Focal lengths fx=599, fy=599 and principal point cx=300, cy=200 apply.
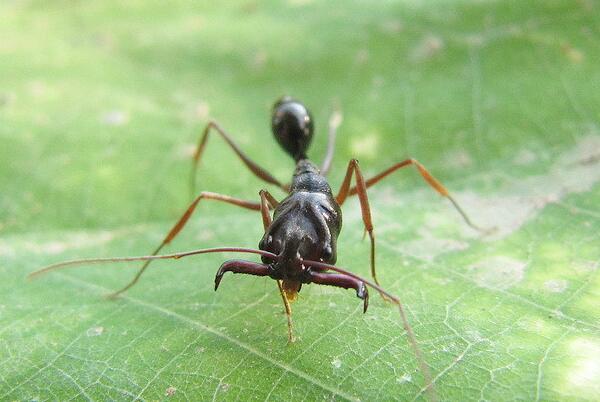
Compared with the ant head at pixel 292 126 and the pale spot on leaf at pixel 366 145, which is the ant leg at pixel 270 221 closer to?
the ant head at pixel 292 126

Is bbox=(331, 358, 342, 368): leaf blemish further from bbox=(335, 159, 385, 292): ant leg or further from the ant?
bbox=(335, 159, 385, 292): ant leg

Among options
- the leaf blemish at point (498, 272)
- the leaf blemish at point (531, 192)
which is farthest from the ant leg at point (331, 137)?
the leaf blemish at point (498, 272)

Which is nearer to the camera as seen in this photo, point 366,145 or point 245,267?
point 245,267

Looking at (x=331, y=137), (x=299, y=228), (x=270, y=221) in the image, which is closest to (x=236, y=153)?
(x=331, y=137)

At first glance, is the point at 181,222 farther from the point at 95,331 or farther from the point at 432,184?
the point at 432,184

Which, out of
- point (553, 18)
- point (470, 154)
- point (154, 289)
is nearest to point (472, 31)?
point (553, 18)

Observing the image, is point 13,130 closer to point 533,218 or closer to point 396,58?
point 396,58

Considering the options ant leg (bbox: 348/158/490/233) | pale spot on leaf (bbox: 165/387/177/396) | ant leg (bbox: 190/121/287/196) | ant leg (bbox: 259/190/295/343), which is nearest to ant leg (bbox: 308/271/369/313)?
ant leg (bbox: 259/190/295/343)
